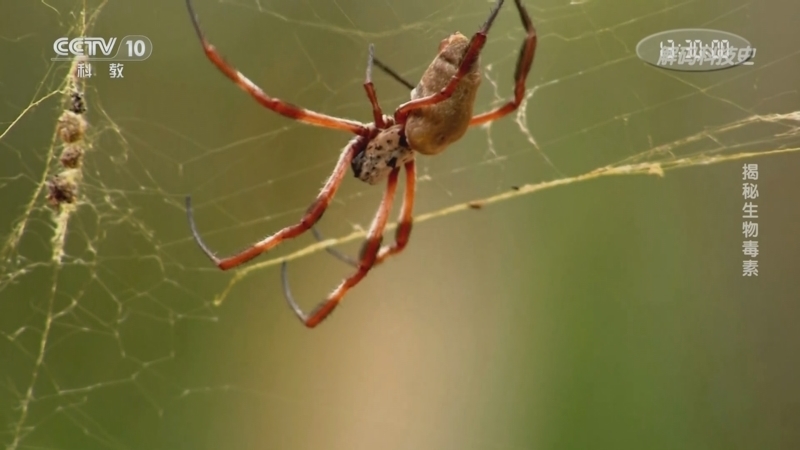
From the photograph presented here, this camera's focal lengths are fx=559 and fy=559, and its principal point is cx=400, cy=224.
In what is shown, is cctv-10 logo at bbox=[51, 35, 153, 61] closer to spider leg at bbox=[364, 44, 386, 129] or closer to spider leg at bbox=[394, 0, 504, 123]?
spider leg at bbox=[364, 44, 386, 129]

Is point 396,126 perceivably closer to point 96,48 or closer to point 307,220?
point 307,220

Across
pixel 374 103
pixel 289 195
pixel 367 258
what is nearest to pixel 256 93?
pixel 374 103

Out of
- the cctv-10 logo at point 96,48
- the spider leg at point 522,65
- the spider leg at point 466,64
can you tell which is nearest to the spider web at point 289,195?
the cctv-10 logo at point 96,48

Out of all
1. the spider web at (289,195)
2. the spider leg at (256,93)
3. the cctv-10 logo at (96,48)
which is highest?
the cctv-10 logo at (96,48)

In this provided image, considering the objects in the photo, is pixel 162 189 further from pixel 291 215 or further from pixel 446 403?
pixel 446 403

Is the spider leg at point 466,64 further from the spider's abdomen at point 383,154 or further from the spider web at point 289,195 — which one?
the spider web at point 289,195

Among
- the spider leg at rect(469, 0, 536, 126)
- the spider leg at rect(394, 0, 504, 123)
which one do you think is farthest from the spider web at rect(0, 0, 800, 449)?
the spider leg at rect(394, 0, 504, 123)

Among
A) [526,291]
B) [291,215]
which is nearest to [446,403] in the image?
[526,291]
